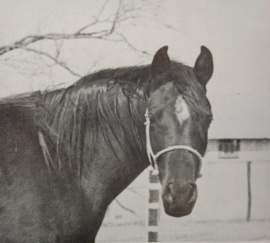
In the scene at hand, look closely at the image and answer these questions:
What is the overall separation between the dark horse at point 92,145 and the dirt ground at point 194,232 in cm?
11

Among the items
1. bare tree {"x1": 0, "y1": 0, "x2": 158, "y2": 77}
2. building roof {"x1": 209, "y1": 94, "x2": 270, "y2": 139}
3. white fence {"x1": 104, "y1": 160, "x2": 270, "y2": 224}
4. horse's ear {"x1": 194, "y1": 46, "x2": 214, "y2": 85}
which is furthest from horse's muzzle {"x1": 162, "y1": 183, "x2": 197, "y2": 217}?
bare tree {"x1": 0, "y1": 0, "x2": 158, "y2": 77}

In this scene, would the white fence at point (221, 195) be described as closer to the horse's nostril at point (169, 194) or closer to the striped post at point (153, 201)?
the striped post at point (153, 201)

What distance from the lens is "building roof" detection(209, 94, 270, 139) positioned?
1.49 m

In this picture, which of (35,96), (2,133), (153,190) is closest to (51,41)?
(35,96)

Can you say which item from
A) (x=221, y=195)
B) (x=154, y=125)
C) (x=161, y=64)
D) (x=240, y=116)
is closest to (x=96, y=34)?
(x=161, y=64)

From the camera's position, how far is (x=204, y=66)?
55.9 inches

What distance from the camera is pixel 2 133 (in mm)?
1368

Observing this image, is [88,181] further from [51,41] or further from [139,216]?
[51,41]

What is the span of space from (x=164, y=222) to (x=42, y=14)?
86cm

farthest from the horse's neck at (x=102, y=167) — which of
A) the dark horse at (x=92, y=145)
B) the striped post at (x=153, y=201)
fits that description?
the striped post at (x=153, y=201)

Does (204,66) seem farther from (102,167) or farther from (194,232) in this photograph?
(194,232)

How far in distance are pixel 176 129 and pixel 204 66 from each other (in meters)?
0.26

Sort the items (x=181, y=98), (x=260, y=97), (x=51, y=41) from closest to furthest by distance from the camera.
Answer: (x=181, y=98)
(x=51, y=41)
(x=260, y=97)

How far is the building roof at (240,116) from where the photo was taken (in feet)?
4.88
